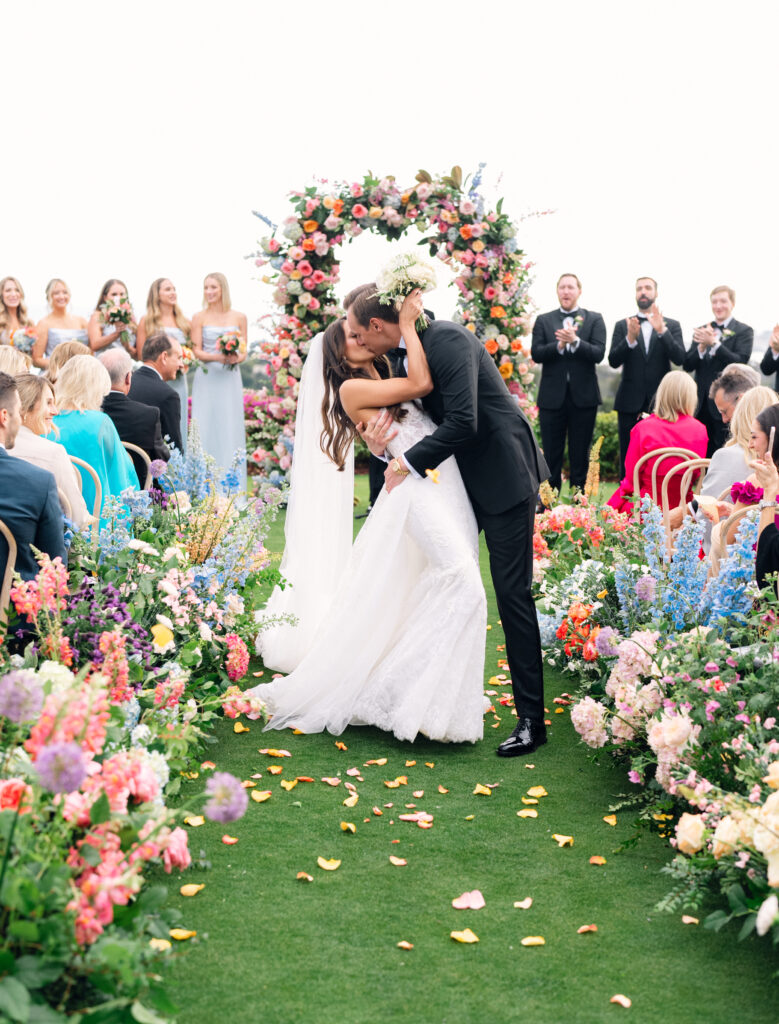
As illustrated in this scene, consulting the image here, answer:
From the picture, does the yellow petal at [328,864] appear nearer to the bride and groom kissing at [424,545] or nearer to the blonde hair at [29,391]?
the bride and groom kissing at [424,545]

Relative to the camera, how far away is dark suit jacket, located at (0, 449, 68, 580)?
3.50 m

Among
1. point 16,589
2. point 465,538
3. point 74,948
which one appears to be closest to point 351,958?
point 74,948

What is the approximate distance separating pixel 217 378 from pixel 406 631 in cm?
717

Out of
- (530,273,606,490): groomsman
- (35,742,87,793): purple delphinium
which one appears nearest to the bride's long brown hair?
(35,742,87,793): purple delphinium

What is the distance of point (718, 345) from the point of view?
9883 millimetres

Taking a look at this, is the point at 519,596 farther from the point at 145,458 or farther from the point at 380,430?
the point at 145,458

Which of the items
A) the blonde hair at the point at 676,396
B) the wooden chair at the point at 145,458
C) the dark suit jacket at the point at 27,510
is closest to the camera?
the dark suit jacket at the point at 27,510

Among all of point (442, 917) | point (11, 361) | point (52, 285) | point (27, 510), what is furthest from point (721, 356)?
point (442, 917)

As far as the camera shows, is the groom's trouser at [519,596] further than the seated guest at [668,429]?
No

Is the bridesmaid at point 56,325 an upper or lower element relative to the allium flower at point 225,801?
upper

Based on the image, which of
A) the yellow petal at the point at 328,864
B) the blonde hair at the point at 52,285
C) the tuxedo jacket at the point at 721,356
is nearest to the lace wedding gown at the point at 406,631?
the yellow petal at the point at 328,864

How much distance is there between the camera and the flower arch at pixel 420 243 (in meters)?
10.5

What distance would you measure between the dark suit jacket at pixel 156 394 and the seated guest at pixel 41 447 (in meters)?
2.53

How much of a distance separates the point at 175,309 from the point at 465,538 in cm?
684
